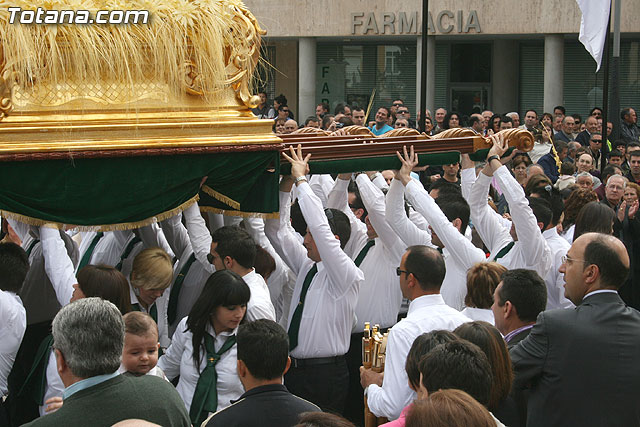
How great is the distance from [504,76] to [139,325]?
18787mm

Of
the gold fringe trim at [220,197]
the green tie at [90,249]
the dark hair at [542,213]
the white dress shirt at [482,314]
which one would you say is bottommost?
the white dress shirt at [482,314]

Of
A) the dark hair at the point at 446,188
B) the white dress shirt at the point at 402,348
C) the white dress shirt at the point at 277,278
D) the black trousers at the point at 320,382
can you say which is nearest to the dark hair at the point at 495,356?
the white dress shirt at the point at 402,348

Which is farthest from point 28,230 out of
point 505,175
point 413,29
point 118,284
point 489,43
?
point 489,43

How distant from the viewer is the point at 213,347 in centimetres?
461

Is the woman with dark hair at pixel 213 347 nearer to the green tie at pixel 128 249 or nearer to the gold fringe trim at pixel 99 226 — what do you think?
the gold fringe trim at pixel 99 226

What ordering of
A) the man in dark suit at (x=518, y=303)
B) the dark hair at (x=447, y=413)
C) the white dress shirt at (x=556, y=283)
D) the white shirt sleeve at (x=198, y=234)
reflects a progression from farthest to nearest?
1. the white dress shirt at (x=556, y=283)
2. the white shirt sleeve at (x=198, y=234)
3. the man in dark suit at (x=518, y=303)
4. the dark hair at (x=447, y=413)

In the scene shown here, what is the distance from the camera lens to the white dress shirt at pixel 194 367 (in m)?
4.56

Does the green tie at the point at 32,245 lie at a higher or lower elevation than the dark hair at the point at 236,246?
lower

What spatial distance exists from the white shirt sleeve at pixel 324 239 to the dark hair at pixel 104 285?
47.9 inches

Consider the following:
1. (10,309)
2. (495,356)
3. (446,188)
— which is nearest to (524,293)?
(495,356)

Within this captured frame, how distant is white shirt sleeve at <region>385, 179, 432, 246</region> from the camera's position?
20.2ft

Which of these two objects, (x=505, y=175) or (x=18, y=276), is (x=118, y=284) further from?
(x=505, y=175)

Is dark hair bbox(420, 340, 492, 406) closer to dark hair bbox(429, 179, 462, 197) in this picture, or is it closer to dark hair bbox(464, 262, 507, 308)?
dark hair bbox(464, 262, 507, 308)

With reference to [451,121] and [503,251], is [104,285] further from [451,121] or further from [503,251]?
[451,121]
